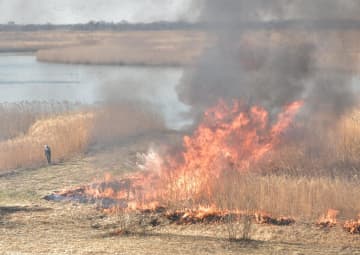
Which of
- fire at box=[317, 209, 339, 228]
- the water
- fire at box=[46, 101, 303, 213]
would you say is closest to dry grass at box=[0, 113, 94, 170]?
fire at box=[46, 101, 303, 213]

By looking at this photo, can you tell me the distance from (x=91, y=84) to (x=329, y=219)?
119 ft

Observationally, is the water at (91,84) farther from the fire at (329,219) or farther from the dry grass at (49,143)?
the fire at (329,219)

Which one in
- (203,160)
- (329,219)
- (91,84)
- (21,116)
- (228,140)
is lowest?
(329,219)

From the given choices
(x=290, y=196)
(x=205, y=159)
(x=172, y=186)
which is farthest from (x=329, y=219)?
(x=205, y=159)

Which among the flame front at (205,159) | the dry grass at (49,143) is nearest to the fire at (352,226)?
the flame front at (205,159)

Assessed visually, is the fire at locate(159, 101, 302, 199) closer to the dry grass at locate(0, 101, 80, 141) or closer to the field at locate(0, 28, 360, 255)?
the field at locate(0, 28, 360, 255)

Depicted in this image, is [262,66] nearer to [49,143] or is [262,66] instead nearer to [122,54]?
[49,143]

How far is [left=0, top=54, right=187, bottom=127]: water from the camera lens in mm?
32156

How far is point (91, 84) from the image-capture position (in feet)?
152

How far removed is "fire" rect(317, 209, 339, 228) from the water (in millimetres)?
13141

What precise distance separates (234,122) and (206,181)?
3471 millimetres

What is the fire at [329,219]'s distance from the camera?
1192cm

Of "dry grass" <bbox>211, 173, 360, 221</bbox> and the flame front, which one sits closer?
"dry grass" <bbox>211, 173, 360, 221</bbox>

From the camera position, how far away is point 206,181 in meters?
14.7
